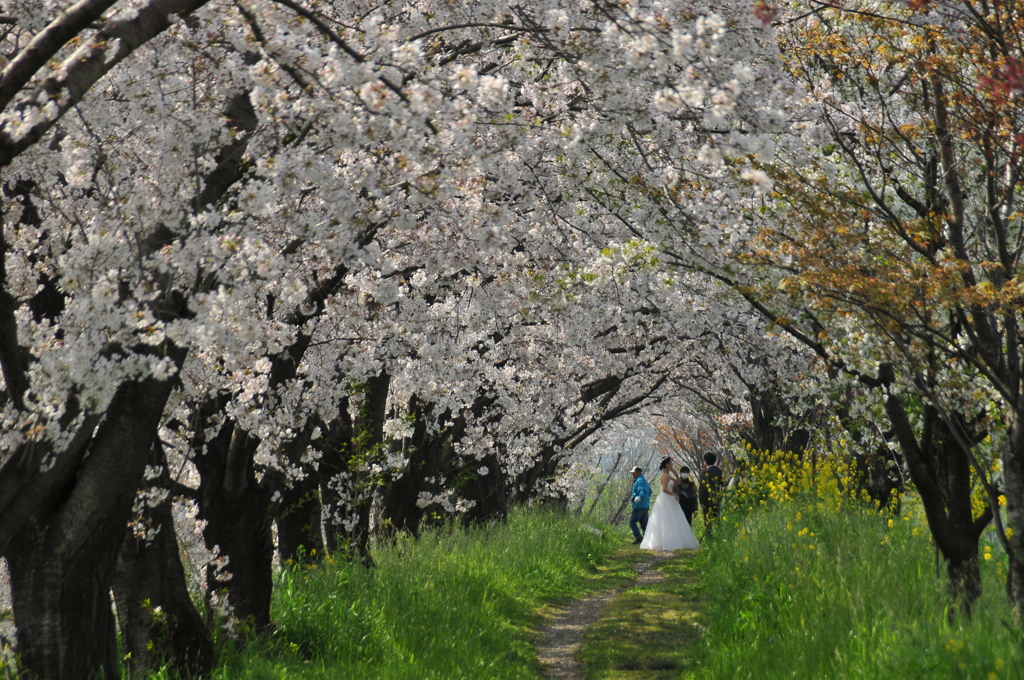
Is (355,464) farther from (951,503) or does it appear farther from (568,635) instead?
(951,503)

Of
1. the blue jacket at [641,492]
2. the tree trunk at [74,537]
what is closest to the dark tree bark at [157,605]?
the tree trunk at [74,537]

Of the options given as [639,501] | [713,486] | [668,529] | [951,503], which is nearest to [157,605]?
[951,503]

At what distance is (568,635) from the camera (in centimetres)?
934

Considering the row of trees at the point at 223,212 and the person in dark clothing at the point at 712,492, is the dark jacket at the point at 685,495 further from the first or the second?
the row of trees at the point at 223,212

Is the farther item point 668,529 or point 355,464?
point 668,529

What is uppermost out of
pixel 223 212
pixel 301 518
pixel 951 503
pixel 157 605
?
pixel 223 212

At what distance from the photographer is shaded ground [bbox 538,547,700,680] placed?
756cm

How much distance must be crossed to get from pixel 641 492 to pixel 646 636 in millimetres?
12248

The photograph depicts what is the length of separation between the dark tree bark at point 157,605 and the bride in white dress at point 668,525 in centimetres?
1338

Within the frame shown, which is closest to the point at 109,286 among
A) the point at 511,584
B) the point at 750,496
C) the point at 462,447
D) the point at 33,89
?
the point at 33,89

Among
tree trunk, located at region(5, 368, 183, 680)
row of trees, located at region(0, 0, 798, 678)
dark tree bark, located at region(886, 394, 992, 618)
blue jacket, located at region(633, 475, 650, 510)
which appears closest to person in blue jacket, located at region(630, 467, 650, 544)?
blue jacket, located at region(633, 475, 650, 510)

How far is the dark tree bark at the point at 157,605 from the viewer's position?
5.83 meters

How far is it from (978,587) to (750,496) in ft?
34.5

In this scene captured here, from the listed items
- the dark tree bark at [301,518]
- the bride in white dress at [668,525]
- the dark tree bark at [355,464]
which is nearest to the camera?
the dark tree bark at [301,518]
